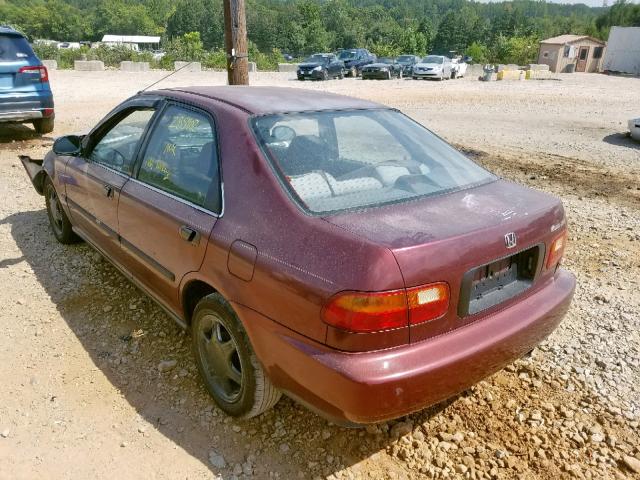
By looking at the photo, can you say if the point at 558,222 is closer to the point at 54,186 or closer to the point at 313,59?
the point at 54,186

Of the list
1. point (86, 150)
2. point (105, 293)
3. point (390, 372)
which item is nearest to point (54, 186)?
point (86, 150)

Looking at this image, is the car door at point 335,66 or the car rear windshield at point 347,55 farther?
the car rear windshield at point 347,55

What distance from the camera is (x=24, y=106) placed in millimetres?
8539

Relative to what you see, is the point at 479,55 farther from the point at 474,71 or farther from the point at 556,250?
the point at 556,250

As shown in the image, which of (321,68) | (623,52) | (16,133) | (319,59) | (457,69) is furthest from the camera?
(623,52)

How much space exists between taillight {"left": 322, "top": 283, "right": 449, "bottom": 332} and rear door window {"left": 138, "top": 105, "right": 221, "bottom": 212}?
856mm

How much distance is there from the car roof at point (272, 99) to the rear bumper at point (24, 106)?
653 cm

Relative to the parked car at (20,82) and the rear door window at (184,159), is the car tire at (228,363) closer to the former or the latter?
the rear door window at (184,159)

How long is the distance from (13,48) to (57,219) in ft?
17.5

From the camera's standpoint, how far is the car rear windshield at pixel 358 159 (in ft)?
7.84

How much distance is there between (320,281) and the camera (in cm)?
197

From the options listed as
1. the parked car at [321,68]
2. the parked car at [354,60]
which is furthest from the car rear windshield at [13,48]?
the parked car at [354,60]

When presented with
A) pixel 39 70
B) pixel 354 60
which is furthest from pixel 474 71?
pixel 39 70

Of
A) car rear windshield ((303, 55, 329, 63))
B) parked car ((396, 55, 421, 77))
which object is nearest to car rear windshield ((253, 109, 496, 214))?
car rear windshield ((303, 55, 329, 63))
